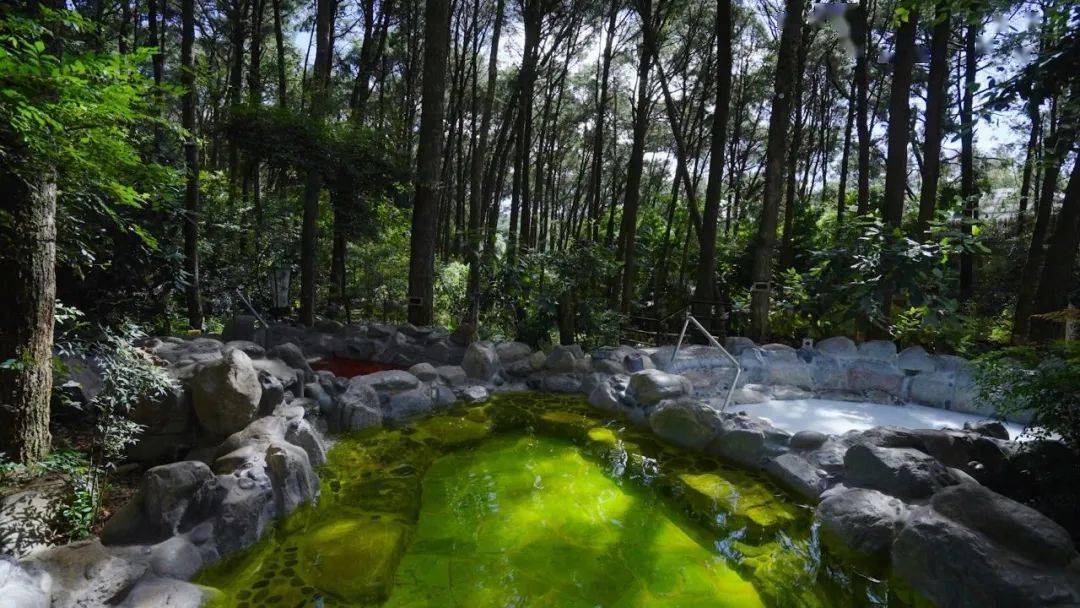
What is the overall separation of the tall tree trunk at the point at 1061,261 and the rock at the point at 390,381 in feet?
23.2

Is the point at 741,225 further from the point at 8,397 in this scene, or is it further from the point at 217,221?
the point at 8,397

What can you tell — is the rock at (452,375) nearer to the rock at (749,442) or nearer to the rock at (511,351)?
the rock at (511,351)

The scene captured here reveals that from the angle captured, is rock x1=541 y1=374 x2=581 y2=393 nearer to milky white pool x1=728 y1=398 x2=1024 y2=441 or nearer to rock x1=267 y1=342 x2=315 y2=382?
milky white pool x1=728 y1=398 x2=1024 y2=441

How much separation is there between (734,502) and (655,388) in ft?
5.33

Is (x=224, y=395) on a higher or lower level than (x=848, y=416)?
higher

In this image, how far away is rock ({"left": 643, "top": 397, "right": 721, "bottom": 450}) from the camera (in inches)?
170

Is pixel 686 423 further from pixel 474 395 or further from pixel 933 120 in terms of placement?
pixel 933 120

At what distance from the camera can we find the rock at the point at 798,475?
3.53 meters

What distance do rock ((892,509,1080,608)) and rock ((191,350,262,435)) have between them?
3.75m

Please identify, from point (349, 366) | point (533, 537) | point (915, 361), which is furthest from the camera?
point (349, 366)

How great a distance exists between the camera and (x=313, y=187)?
706cm

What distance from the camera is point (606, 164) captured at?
26.1 m

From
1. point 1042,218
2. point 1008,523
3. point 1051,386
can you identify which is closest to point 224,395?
point 1008,523

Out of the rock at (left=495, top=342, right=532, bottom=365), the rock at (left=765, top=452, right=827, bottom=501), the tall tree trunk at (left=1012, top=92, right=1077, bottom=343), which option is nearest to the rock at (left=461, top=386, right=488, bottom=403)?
the rock at (left=495, top=342, right=532, bottom=365)
